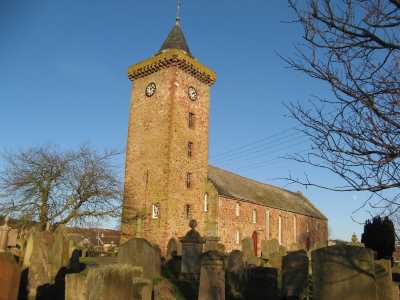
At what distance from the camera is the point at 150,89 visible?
2864cm

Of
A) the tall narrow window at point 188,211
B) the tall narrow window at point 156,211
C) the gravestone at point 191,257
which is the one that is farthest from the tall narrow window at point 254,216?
the gravestone at point 191,257

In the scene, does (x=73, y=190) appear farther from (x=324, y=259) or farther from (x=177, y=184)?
(x=324, y=259)

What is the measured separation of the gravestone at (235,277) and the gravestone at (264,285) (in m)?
1.16

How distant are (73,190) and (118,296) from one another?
758 inches

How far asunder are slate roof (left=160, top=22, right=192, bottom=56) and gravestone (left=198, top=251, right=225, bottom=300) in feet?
78.0

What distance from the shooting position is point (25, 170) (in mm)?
22281

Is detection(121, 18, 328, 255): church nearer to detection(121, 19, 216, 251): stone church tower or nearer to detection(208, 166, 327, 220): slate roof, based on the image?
detection(121, 19, 216, 251): stone church tower

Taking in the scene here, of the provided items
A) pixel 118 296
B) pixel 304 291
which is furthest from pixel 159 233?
pixel 118 296

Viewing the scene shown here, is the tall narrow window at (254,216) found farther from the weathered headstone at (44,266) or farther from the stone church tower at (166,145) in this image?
the weathered headstone at (44,266)

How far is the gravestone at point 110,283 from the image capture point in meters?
4.80

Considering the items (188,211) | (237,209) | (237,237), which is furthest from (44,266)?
(237,209)

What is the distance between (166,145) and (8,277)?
65.3ft

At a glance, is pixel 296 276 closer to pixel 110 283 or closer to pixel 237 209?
pixel 110 283

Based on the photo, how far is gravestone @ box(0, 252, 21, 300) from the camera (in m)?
6.07
